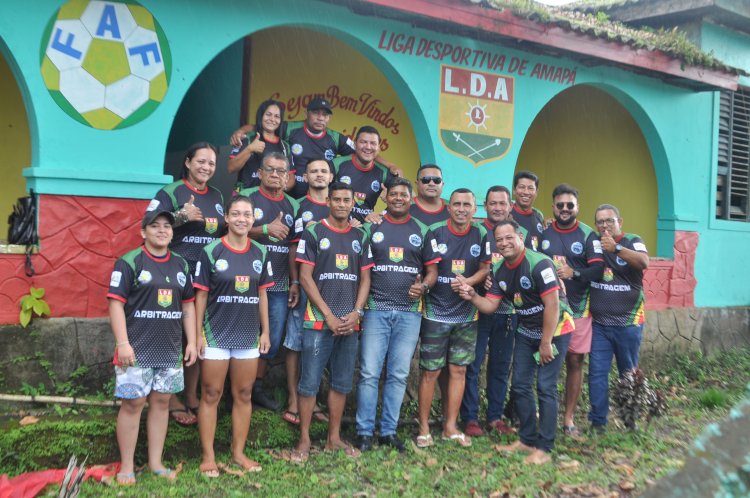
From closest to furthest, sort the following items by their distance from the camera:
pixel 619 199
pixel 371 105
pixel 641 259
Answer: pixel 641 259, pixel 371 105, pixel 619 199

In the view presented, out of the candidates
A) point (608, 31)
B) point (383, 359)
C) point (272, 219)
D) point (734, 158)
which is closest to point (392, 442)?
point (383, 359)

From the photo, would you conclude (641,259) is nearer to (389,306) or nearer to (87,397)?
(389,306)

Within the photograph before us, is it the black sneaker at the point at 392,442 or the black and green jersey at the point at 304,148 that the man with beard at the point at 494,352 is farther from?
the black and green jersey at the point at 304,148

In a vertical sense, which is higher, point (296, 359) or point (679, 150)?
point (679, 150)

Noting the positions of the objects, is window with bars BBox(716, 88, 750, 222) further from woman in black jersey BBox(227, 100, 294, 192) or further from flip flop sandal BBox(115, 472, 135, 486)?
flip flop sandal BBox(115, 472, 135, 486)

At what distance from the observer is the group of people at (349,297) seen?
4.72 meters

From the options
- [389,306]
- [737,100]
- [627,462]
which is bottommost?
[627,462]

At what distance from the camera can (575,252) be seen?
248 inches

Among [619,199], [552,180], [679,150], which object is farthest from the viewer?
[552,180]

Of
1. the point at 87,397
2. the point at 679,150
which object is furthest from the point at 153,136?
the point at 679,150

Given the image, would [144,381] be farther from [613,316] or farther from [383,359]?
[613,316]

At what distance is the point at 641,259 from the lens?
6.10m

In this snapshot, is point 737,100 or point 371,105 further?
point 737,100

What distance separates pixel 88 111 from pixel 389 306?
9.11 ft
